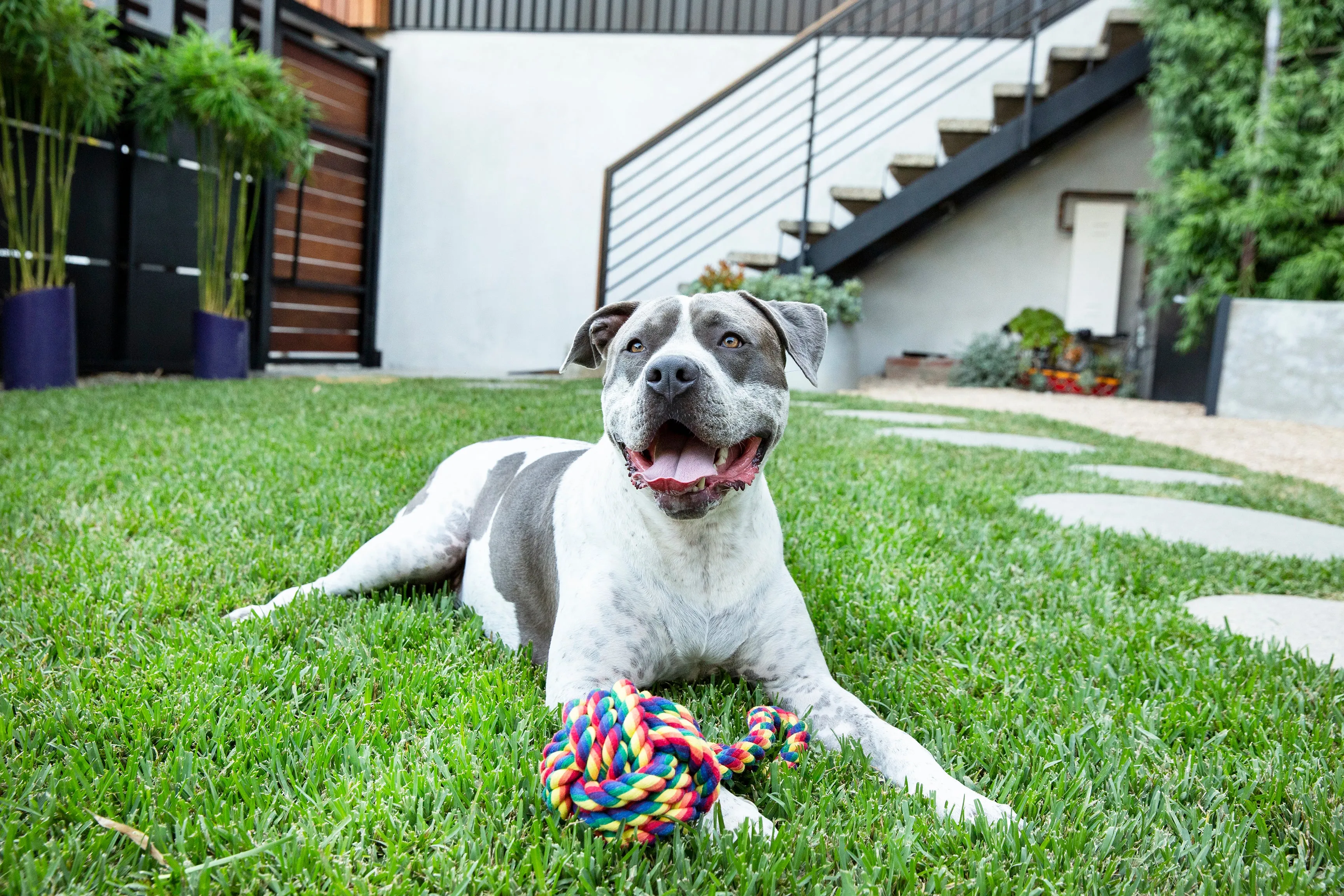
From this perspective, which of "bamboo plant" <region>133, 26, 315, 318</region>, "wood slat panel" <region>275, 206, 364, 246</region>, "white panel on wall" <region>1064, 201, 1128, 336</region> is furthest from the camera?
"white panel on wall" <region>1064, 201, 1128, 336</region>

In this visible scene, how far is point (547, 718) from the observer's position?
1.48 meters

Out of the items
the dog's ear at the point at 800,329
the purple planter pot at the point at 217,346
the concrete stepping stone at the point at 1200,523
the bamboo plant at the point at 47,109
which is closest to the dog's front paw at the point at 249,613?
the dog's ear at the point at 800,329

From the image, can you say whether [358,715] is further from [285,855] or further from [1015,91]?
[1015,91]

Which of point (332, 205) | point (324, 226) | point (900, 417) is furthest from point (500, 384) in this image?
point (332, 205)

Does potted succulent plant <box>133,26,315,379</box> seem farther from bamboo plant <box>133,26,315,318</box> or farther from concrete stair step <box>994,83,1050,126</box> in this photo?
concrete stair step <box>994,83,1050,126</box>

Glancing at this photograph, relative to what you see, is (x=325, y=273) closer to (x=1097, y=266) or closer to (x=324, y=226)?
(x=324, y=226)

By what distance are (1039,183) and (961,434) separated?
6.11 metres

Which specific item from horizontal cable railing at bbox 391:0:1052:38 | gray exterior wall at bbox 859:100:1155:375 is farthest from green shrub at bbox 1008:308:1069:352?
horizontal cable railing at bbox 391:0:1052:38

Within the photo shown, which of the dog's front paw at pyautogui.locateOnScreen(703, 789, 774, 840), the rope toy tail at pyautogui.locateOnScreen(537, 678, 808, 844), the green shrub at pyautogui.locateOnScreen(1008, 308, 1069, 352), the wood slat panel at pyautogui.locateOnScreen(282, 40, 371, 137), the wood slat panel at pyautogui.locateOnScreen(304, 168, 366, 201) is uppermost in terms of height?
the wood slat panel at pyautogui.locateOnScreen(282, 40, 371, 137)

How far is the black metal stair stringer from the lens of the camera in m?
8.71

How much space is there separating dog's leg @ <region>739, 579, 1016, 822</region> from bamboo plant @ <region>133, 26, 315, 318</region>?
6.60 meters

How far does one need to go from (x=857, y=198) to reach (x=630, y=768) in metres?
8.75

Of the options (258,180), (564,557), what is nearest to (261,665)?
(564,557)

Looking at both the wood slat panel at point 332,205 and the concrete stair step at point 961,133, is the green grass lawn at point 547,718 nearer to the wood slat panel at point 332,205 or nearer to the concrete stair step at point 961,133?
the concrete stair step at point 961,133
